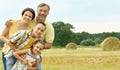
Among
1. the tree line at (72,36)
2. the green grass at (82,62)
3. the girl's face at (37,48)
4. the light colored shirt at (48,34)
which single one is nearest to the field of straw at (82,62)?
the green grass at (82,62)

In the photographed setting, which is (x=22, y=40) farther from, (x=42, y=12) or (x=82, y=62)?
(x=82, y=62)

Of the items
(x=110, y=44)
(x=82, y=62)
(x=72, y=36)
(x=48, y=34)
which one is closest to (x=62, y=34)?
(x=72, y=36)

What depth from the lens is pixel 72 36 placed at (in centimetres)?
9244

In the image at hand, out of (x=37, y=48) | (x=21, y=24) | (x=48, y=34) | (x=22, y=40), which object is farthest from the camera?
(x=48, y=34)

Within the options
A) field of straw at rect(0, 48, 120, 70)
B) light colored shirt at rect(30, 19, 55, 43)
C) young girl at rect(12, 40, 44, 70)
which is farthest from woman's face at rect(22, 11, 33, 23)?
field of straw at rect(0, 48, 120, 70)

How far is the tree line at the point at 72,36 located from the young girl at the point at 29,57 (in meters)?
75.0

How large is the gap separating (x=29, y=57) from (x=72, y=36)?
86419 millimetres

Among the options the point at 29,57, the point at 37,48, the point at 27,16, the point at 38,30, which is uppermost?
the point at 27,16

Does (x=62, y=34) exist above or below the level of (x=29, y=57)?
below

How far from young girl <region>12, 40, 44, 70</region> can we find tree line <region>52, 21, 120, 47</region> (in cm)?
7497

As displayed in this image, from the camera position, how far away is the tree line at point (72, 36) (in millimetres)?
83000

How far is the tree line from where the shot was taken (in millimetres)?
83000

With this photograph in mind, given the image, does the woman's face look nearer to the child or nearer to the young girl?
the child

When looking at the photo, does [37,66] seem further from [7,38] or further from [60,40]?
[60,40]
